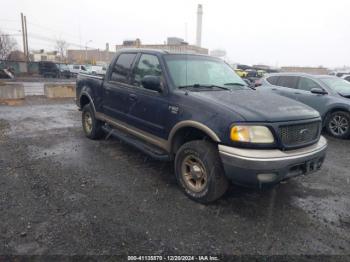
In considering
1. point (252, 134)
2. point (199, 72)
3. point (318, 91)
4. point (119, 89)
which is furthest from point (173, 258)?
point (318, 91)

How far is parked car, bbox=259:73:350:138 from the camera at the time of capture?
7102 mm

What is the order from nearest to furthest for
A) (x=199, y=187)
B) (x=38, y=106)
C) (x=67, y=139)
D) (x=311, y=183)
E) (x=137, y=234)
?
(x=137, y=234)
(x=199, y=187)
(x=311, y=183)
(x=67, y=139)
(x=38, y=106)

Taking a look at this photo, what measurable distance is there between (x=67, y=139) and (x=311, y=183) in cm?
498

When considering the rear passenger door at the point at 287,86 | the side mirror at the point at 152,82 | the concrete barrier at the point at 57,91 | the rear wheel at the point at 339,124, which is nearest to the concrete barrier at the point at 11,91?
the concrete barrier at the point at 57,91

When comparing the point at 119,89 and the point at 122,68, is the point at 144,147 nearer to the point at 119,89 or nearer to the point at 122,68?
the point at 119,89

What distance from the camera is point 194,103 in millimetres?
3412

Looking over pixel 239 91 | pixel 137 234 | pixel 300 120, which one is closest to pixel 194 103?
pixel 239 91

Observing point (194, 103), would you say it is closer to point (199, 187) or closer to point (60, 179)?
point (199, 187)

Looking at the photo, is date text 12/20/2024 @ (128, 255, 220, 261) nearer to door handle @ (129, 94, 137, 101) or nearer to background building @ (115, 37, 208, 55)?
door handle @ (129, 94, 137, 101)

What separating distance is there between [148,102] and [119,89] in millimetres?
936

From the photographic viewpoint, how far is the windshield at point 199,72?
Answer: 3.95 metres

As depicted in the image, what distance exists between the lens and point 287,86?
836 centimetres

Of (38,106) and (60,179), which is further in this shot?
(38,106)

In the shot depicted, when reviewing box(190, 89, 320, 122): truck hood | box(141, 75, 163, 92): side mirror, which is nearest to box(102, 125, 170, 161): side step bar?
box(141, 75, 163, 92): side mirror
